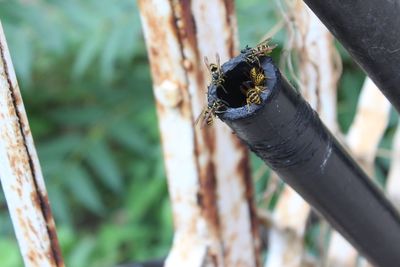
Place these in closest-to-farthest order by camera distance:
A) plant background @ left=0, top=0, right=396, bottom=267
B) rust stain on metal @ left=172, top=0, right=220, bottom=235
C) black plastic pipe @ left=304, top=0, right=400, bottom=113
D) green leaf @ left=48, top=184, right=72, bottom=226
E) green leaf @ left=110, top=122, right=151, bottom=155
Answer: black plastic pipe @ left=304, top=0, right=400, bottom=113 < rust stain on metal @ left=172, top=0, right=220, bottom=235 < plant background @ left=0, top=0, right=396, bottom=267 < green leaf @ left=48, top=184, right=72, bottom=226 < green leaf @ left=110, top=122, right=151, bottom=155

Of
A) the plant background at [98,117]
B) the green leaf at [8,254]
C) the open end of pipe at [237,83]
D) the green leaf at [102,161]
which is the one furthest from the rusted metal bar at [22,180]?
the green leaf at [102,161]

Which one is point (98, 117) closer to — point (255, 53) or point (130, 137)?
point (130, 137)

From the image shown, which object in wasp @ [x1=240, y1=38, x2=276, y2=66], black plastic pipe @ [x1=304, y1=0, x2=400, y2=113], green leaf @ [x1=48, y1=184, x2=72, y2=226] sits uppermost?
green leaf @ [x1=48, y1=184, x2=72, y2=226]

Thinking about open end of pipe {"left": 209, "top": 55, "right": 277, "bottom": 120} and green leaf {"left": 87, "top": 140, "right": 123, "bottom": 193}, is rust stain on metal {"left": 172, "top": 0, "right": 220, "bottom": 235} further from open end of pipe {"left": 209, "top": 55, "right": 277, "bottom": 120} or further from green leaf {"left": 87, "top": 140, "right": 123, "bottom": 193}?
green leaf {"left": 87, "top": 140, "right": 123, "bottom": 193}

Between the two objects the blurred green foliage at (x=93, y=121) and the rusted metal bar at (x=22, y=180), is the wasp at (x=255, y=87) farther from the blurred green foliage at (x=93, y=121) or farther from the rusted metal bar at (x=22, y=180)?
the blurred green foliage at (x=93, y=121)

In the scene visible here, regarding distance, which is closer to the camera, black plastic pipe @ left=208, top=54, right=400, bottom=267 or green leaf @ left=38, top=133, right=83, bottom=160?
black plastic pipe @ left=208, top=54, right=400, bottom=267

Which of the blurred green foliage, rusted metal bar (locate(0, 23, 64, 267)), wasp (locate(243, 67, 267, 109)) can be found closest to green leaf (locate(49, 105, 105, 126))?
the blurred green foliage
